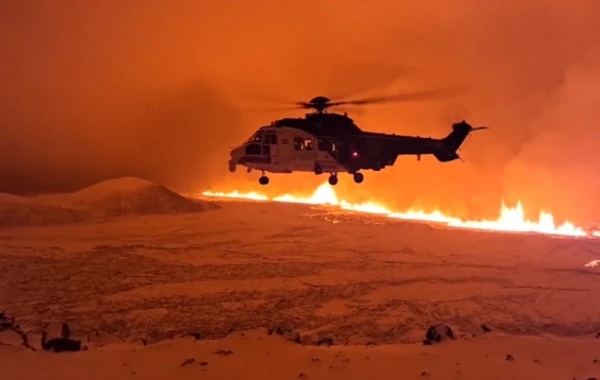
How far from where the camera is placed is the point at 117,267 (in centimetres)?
1220

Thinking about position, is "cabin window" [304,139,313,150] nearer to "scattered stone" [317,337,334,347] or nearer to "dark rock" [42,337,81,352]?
"scattered stone" [317,337,334,347]

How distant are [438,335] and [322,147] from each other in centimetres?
426

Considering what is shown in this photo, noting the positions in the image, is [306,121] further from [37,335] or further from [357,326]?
[37,335]

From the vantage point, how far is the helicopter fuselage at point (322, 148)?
11.2 meters

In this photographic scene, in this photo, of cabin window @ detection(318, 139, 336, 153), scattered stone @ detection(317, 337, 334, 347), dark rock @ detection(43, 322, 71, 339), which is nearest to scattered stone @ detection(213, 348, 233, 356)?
scattered stone @ detection(317, 337, 334, 347)

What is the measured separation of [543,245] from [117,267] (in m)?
11.9

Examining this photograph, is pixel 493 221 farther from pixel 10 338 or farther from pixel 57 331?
pixel 10 338

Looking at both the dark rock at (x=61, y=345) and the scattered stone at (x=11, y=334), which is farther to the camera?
the scattered stone at (x=11, y=334)

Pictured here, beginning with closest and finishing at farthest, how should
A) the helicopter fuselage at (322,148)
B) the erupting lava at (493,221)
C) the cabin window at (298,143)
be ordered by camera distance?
1. the helicopter fuselage at (322,148)
2. the cabin window at (298,143)
3. the erupting lava at (493,221)

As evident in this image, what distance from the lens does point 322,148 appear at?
37.0 feet

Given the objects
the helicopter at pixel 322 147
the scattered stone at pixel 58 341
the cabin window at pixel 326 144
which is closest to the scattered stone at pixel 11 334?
the scattered stone at pixel 58 341

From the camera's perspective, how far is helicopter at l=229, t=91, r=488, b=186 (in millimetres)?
11250

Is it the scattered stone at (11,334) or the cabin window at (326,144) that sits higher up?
the cabin window at (326,144)

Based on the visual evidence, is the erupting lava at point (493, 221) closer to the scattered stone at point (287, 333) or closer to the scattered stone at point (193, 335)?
the scattered stone at point (287, 333)
